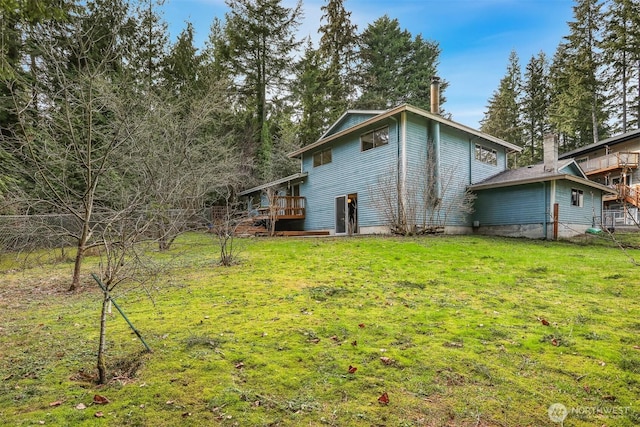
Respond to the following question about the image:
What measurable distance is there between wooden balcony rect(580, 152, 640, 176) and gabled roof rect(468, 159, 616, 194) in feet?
21.7

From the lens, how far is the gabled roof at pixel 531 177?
13.1 m

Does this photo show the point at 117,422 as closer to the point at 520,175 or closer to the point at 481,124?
the point at 520,175

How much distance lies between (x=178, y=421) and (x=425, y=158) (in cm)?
1308

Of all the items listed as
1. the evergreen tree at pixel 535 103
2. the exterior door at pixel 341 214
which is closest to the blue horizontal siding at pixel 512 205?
the exterior door at pixel 341 214

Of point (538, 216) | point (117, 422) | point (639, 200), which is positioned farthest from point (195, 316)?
point (639, 200)

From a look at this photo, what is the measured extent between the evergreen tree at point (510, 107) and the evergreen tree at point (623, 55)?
27.9 ft

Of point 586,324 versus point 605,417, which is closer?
point 605,417

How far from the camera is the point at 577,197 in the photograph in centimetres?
1538

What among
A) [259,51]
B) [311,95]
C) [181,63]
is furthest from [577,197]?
[181,63]

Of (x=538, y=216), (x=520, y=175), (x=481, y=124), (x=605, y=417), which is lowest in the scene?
(x=605, y=417)

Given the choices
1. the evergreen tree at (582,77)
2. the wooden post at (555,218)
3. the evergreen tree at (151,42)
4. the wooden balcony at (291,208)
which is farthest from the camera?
the evergreen tree at (582,77)

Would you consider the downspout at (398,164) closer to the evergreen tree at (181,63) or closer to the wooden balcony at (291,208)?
the wooden balcony at (291,208)

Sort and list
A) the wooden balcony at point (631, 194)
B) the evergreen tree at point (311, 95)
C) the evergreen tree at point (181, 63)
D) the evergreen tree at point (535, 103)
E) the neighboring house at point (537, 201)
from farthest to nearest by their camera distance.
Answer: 1. the evergreen tree at point (535, 103)
2. the evergreen tree at point (311, 95)
3. the evergreen tree at point (181, 63)
4. the wooden balcony at point (631, 194)
5. the neighboring house at point (537, 201)

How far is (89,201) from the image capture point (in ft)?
18.5
